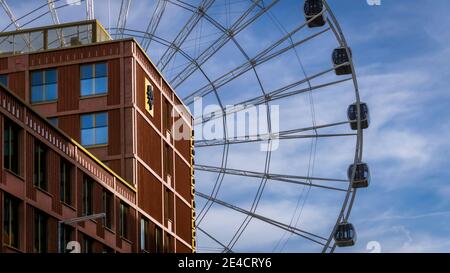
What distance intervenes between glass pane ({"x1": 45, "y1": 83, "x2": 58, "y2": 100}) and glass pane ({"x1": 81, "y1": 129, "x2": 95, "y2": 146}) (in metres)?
2.87

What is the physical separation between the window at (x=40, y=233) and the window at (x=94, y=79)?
758 inches

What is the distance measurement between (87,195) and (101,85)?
41.9 feet

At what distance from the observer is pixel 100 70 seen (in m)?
77.8

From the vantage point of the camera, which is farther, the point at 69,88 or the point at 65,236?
the point at 69,88

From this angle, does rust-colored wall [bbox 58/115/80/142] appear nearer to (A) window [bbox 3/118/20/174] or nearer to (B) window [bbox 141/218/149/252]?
(B) window [bbox 141/218/149/252]

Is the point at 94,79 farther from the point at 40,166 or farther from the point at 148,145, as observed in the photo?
the point at 40,166

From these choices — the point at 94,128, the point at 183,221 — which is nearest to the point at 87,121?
the point at 94,128

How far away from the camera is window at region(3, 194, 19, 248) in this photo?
54.5 meters

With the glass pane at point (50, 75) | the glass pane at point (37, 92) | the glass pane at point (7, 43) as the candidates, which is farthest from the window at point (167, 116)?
the glass pane at point (7, 43)

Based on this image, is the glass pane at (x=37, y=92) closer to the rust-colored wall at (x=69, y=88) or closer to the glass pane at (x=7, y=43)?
the rust-colored wall at (x=69, y=88)

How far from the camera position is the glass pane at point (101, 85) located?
7775cm

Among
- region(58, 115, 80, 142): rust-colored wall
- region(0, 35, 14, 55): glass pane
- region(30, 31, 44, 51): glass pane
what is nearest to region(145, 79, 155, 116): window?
region(58, 115, 80, 142): rust-colored wall
